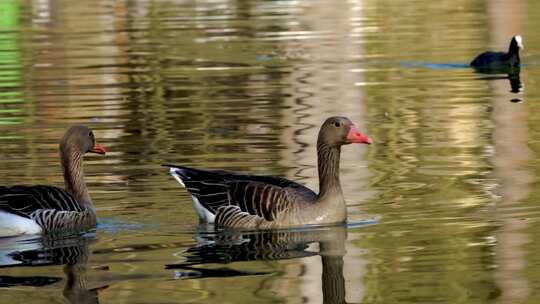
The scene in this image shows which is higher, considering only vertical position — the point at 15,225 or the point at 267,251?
the point at 15,225

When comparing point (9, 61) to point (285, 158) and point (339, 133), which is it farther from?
point (339, 133)

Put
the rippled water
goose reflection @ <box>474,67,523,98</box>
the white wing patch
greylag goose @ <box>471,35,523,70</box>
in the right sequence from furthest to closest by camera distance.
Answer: greylag goose @ <box>471,35,523,70</box> → goose reflection @ <box>474,67,523,98</box> → the white wing patch → the rippled water

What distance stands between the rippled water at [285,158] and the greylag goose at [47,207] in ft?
0.54

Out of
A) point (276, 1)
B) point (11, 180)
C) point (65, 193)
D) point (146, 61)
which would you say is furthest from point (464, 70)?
point (276, 1)

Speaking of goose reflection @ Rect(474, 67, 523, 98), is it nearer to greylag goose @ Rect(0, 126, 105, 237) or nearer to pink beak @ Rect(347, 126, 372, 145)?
pink beak @ Rect(347, 126, 372, 145)

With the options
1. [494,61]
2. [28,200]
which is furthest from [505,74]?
[28,200]

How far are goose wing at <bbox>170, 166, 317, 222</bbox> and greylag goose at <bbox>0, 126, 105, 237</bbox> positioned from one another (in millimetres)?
1033

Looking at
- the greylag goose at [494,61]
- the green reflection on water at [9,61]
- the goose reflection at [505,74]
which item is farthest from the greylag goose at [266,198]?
the greylag goose at [494,61]

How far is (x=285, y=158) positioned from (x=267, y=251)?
18.7 ft

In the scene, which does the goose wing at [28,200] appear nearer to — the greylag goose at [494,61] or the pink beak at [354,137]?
the pink beak at [354,137]

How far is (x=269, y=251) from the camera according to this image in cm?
1494

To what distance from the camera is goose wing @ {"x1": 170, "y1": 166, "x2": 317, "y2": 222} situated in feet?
52.8

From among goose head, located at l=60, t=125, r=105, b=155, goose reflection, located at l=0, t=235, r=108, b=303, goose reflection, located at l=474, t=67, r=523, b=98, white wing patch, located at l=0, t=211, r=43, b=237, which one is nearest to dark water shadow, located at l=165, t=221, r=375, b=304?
goose reflection, located at l=0, t=235, r=108, b=303

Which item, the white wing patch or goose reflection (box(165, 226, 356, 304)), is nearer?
goose reflection (box(165, 226, 356, 304))
